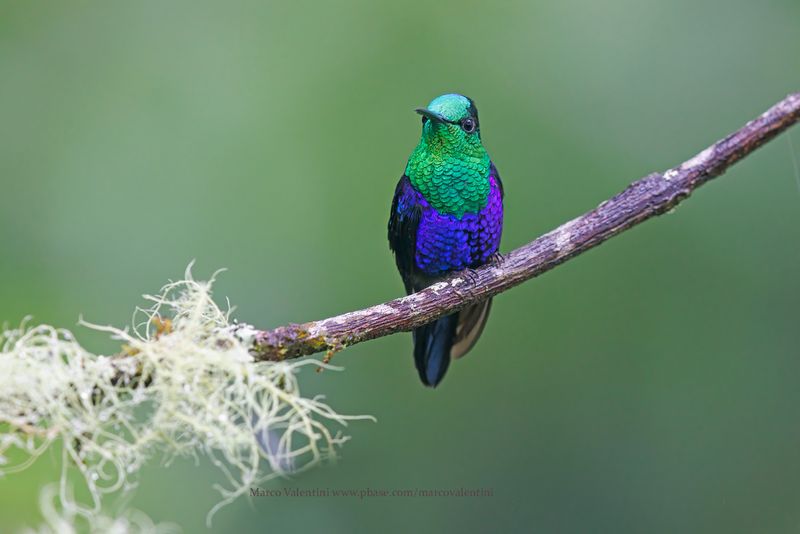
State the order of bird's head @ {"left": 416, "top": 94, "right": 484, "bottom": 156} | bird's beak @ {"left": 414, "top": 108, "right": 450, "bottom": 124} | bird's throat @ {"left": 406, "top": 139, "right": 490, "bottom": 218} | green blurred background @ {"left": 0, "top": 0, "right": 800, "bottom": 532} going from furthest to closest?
1. green blurred background @ {"left": 0, "top": 0, "right": 800, "bottom": 532}
2. bird's throat @ {"left": 406, "top": 139, "right": 490, "bottom": 218}
3. bird's head @ {"left": 416, "top": 94, "right": 484, "bottom": 156}
4. bird's beak @ {"left": 414, "top": 108, "right": 450, "bottom": 124}

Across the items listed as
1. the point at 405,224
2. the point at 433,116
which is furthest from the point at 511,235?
the point at 433,116

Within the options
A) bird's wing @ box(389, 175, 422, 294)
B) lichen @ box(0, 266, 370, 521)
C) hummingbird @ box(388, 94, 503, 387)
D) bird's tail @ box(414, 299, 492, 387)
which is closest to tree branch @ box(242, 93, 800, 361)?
lichen @ box(0, 266, 370, 521)

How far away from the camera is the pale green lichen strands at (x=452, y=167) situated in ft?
8.61

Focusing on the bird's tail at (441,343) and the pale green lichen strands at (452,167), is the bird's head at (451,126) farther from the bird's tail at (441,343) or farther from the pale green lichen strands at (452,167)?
the bird's tail at (441,343)

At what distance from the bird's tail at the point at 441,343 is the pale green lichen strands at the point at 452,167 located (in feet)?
1.42

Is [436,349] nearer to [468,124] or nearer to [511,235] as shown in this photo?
[468,124]

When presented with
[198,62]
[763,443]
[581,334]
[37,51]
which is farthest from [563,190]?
[37,51]

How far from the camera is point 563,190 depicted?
3.97 metres

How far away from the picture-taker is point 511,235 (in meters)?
3.96

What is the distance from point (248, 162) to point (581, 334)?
1.83m

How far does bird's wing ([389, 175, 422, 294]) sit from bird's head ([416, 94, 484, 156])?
18 cm

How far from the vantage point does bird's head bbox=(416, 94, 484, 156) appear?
2.56 m

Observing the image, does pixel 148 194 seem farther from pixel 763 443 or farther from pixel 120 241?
pixel 763 443

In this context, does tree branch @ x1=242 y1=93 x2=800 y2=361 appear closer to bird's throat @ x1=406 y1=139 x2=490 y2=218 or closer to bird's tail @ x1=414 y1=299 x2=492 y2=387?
bird's throat @ x1=406 y1=139 x2=490 y2=218
